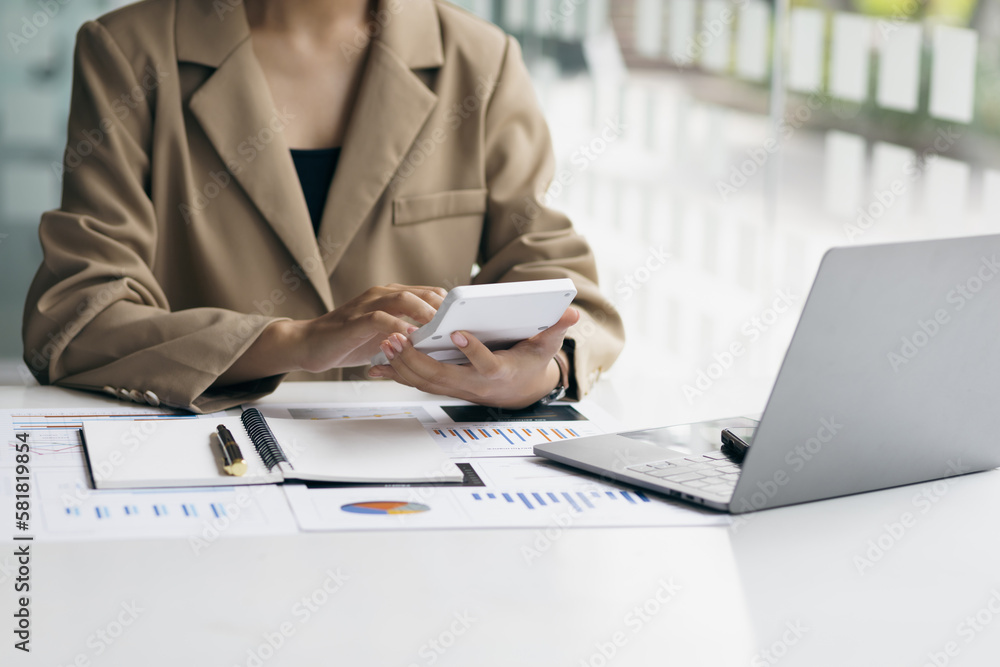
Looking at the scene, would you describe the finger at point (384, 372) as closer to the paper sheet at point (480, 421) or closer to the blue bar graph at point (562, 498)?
the paper sheet at point (480, 421)

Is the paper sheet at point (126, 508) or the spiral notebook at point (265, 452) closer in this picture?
the paper sheet at point (126, 508)

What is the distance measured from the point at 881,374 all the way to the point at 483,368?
1.27ft

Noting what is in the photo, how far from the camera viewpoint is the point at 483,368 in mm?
1013

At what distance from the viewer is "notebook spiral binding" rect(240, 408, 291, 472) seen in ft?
2.86

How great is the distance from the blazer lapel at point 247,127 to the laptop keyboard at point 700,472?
640 mm

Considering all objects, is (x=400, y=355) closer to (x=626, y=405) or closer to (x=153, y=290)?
(x=626, y=405)

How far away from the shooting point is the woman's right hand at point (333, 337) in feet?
3.52

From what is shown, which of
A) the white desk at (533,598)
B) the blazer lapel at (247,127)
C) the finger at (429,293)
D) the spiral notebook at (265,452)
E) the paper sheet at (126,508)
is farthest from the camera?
the blazer lapel at (247,127)

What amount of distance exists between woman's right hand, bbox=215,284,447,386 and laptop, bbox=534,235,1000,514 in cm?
24

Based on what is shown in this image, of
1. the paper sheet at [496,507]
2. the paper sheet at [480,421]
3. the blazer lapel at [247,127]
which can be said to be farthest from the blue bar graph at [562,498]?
the blazer lapel at [247,127]

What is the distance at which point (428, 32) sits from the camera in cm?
146

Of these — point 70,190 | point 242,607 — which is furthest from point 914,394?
point 70,190

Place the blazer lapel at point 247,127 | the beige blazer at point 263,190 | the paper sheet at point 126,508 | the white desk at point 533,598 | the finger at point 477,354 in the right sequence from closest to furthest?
the white desk at point 533,598
the paper sheet at point 126,508
the finger at point 477,354
the beige blazer at point 263,190
the blazer lapel at point 247,127

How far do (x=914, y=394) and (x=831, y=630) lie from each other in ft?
0.92
